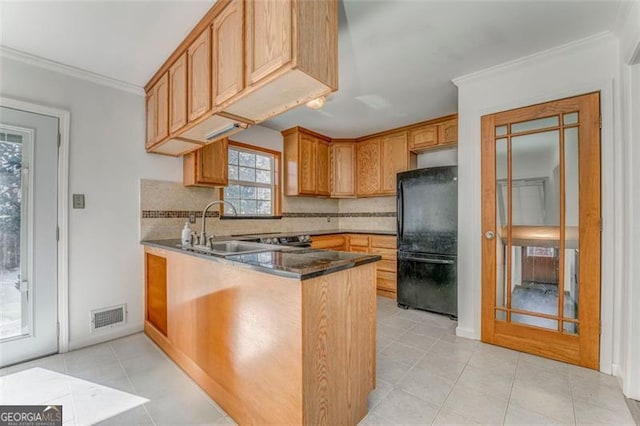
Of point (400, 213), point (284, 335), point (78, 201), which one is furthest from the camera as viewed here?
point (400, 213)

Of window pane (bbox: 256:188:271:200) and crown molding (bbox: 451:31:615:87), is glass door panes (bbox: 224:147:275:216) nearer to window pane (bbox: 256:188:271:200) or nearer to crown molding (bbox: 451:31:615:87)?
window pane (bbox: 256:188:271:200)

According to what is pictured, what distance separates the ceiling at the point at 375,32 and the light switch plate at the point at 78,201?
1.09 m

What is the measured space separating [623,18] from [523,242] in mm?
1598

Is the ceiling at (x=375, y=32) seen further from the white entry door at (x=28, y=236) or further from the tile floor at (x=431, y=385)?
the tile floor at (x=431, y=385)

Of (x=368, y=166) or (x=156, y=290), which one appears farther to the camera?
(x=368, y=166)

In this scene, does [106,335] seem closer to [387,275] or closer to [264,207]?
[264,207]

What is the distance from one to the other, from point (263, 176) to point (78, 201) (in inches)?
82.2

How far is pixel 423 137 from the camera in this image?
12.5 ft

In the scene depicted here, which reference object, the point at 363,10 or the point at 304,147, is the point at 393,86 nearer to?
the point at 363,10

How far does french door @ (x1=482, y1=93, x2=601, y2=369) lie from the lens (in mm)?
2057

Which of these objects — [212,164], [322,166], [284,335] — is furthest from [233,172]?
[284,335]

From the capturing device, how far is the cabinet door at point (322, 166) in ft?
14.2

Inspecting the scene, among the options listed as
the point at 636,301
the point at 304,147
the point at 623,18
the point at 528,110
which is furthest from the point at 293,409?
the point at 304,147

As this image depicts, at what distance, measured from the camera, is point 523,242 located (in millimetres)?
2338
